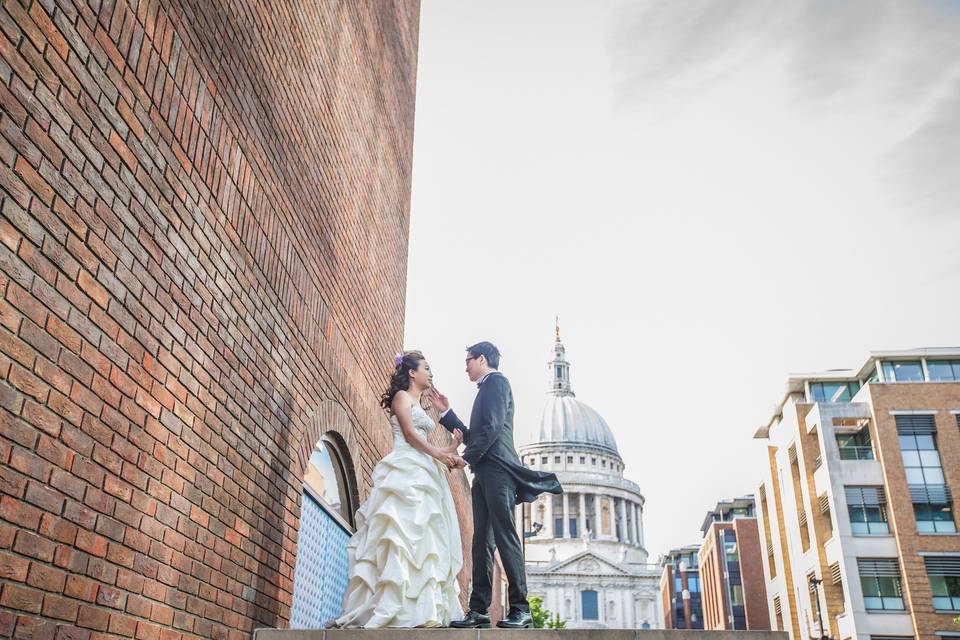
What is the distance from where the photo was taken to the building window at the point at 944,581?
1240 inches

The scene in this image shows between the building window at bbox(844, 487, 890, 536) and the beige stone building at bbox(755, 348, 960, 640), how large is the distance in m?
0.04

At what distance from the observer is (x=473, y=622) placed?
5.68m

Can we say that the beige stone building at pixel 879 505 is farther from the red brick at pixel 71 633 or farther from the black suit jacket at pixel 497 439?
the red brick at pixel 71 633

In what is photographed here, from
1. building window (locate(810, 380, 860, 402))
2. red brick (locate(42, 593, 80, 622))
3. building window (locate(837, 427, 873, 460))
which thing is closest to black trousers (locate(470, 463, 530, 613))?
red brick (locate(42, 593, 80, 622))

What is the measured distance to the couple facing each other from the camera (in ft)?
18.9

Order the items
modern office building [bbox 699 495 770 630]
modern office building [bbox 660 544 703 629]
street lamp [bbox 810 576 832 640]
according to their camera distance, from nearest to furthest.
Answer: street lamp [bbox 810 576 832 640] < modern office building [bbox 699 495 770 630] < modern office building [bbox 660 544 703 629]

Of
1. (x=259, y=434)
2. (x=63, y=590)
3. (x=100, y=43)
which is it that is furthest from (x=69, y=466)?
(x=259, y=434)

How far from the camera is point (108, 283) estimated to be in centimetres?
407

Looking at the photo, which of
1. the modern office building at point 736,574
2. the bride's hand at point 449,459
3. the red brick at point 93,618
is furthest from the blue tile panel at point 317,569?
the modern office building at point 736,574

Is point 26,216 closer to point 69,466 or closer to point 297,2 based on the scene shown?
point 69,466

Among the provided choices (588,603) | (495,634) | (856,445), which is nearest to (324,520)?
(495,634)

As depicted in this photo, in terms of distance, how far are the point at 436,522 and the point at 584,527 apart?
11700 cm

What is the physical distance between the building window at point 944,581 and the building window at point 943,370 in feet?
26.2

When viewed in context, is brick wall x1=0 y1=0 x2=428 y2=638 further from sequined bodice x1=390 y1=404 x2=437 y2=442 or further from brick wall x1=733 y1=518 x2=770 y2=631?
brick wall x1=733 y1=518 x2=770 y2=631
